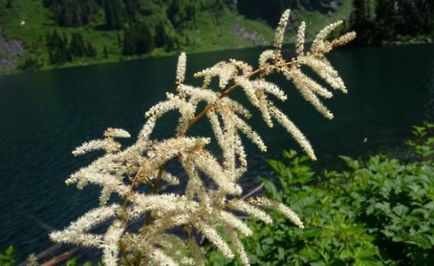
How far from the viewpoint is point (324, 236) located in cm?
865

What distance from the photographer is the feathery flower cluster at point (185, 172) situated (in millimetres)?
4887

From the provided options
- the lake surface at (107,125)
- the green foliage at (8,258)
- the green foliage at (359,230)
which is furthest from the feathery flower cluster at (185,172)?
the lake surface at (107,125)

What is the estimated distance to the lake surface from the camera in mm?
56219

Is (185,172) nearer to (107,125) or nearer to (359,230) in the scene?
Answer: (359,230)

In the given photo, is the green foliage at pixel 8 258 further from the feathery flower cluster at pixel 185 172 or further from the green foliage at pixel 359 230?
the feathery flower cluster at pixel 185 172

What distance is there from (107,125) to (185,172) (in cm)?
9807

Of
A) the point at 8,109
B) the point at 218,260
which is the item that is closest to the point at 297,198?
the point at 218,260

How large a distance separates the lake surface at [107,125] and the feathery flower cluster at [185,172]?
11540 mm

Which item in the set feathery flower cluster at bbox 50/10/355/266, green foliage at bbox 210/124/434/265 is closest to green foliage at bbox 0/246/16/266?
green foliage at bbox 210/124/434/265

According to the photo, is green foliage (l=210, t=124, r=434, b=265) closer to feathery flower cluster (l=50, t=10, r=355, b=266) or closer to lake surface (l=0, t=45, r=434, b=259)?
feathery flower cluster (l=50, t=10, r=355, b=266)

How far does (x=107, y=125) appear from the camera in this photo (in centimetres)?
10112

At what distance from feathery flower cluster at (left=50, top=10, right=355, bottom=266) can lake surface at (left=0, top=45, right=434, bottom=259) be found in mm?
11540

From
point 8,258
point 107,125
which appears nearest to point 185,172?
point 8,258

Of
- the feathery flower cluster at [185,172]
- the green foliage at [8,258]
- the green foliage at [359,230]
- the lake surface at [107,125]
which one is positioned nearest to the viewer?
the feathery flower cluster at [185,172]
